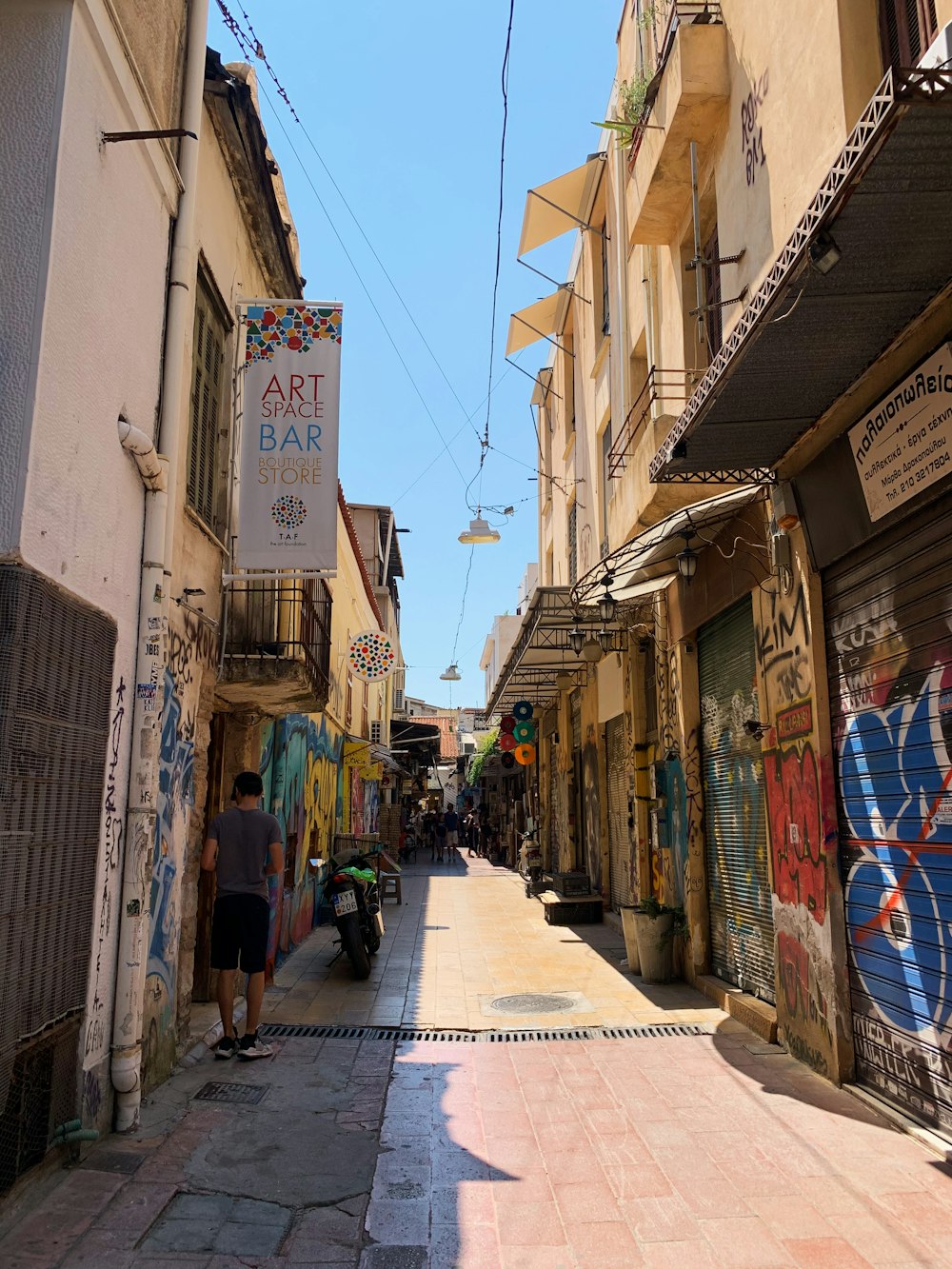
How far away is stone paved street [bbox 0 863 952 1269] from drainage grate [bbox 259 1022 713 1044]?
110mm

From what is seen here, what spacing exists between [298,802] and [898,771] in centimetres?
784

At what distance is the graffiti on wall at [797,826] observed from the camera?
596 cm

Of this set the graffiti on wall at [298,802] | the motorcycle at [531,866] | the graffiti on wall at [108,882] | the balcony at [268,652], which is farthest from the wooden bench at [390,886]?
the graffiti on wall at [108,882]

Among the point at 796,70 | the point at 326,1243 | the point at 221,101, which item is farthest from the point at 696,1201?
the point at 221,101

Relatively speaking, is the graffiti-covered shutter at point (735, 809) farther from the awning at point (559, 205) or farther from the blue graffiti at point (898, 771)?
the awning at point (559, 205)

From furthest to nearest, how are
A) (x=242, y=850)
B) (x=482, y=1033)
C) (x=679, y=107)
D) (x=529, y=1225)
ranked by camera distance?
(x=679, y=107), (x=482, y=1033), (x=242, y=850), (x=529, y=1225)

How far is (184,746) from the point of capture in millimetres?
6406

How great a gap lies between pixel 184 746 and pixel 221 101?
15.8 feet

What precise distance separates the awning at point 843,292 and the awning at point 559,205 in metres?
7.77

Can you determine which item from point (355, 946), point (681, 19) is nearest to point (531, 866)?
point (355, 946)

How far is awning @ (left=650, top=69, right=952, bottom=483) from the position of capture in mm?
3432

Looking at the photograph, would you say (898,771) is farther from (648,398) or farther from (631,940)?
(648,398)

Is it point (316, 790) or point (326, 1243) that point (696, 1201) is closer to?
point (326, 1243)

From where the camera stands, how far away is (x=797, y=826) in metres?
6.42
